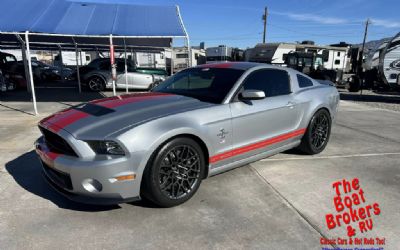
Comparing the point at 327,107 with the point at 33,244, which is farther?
the point at 327,107

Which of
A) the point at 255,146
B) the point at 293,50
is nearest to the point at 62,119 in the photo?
the point at 255,146

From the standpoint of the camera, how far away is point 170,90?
461 centimetres

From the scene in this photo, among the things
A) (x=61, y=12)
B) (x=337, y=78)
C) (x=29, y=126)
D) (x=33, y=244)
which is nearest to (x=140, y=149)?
(x=33, y=244)

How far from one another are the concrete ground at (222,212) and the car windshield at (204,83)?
114 cm

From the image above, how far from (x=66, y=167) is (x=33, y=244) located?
0.71m

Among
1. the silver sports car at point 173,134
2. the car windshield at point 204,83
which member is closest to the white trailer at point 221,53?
the car windshield at point 204,83

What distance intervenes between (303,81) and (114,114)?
3252 mm

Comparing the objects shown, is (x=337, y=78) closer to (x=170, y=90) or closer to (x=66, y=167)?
(x=170, y=90)

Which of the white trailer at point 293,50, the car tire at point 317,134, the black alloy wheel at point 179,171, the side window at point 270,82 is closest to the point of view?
the black alloy wheel at point 179,171

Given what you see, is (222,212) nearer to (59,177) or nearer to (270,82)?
(59,177)

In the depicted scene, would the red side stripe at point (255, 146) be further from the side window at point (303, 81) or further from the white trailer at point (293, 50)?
the white trailer at point (293, 50)

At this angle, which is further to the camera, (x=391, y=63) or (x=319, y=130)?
(x=391, y=63)

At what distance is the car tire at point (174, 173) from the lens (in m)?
3.25

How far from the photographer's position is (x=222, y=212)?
3.45 m
